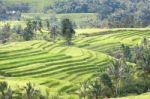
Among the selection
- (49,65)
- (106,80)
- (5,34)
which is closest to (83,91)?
(106,80)

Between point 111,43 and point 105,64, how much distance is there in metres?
35.4

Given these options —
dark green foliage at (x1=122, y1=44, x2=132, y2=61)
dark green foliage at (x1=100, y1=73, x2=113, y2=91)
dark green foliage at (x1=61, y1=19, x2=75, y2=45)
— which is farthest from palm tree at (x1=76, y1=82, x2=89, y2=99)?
dark green foliage at (x1=61, y1=19, x2=75, y2=45)

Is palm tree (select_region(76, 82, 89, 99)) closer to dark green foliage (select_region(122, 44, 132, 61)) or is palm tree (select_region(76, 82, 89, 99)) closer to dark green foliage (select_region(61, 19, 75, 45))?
dark green foliage (select_region(122, 44, 132, 61))

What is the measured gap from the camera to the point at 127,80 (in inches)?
3836

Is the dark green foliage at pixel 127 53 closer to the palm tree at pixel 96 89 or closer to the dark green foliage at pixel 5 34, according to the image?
the palm tree at pixel 96 89

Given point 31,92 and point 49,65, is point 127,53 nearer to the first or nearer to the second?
point 49,65

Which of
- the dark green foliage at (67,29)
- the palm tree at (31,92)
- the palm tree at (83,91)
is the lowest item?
the palm tree at (83,91)

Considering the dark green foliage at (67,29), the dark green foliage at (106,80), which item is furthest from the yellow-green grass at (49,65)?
the dark green foliage at (67,29)

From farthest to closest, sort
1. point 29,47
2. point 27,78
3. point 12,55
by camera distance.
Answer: point 29,47 → point 12,55 → point 27,78

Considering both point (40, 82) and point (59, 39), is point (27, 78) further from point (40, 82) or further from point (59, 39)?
point (59, 39)

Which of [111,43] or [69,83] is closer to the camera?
[69,83]

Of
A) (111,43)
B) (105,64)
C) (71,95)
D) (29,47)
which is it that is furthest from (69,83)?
(111,43)

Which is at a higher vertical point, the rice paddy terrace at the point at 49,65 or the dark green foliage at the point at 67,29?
the dark green foliage at the point at 67,29

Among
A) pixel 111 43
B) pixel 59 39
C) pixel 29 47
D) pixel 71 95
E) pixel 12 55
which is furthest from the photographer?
pixel 59 39
